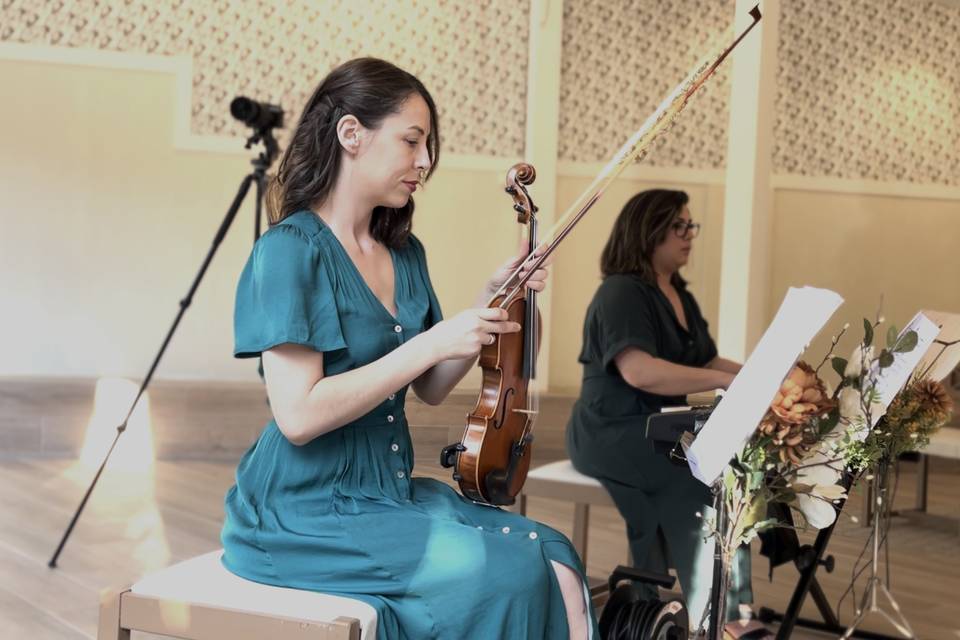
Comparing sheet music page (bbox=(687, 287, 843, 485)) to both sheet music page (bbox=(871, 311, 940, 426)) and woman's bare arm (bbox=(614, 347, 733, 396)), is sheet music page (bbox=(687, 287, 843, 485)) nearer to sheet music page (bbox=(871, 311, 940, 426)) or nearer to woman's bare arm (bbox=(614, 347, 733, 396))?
sheet music page (bbox=(871, 311, 940, 426))

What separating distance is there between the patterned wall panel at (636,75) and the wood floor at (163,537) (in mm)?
1960

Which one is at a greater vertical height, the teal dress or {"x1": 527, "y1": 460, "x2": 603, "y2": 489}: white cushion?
the teal dress

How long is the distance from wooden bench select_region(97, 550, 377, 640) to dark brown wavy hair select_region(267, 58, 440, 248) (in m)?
0.56

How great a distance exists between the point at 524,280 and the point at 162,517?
2687mm

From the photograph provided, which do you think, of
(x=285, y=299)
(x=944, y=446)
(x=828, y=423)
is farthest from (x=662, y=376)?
(x=285, y=299)

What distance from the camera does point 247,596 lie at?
5.09ft

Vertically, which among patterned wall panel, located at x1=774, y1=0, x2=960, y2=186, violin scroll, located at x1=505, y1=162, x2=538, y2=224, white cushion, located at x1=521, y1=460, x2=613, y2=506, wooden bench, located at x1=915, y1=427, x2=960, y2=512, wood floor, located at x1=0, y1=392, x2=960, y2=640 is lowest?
wood floor, located at x1=0, y1=392, x2=960, y2=640

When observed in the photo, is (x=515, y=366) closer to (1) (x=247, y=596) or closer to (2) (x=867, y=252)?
(1) (x=247, y=596)

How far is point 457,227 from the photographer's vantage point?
228 inches

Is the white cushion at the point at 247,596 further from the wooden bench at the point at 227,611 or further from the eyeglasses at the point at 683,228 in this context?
the eyeglasses at the point at 683,228

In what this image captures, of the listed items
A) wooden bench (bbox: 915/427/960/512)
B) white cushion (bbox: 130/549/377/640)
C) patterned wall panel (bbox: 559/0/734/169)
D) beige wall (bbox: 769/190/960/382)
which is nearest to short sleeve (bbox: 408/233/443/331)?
white cushion (bbox: 130/549/377/640)

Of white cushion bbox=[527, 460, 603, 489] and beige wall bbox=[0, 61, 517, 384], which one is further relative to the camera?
beige wall bbox=[0, 61, 517, 384]

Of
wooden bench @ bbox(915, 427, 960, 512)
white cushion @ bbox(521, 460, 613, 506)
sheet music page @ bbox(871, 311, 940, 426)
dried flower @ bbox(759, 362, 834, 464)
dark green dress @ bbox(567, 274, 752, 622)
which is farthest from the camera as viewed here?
wooden bench @ bbox(915, 427, 960, 512)

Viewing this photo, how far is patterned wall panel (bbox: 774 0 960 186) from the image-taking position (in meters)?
5.84
